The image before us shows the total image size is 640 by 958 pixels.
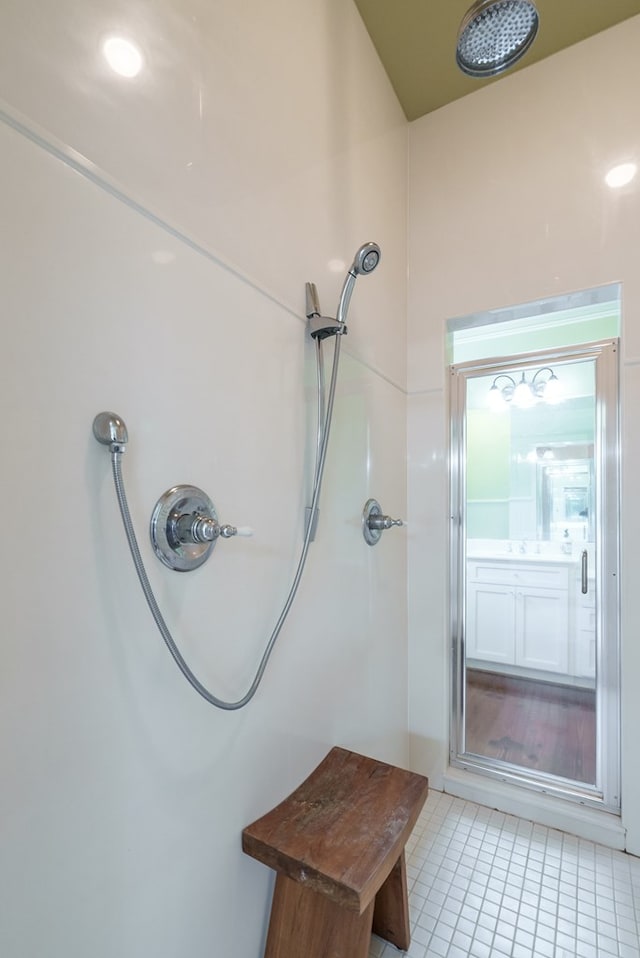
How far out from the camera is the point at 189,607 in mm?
911

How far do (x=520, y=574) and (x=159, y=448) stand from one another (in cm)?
220

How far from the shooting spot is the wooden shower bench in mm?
938

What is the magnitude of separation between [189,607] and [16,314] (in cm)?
60

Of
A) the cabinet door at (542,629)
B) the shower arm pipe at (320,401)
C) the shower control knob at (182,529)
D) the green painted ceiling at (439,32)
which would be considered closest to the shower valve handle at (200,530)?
the shower control knob at (182,529)

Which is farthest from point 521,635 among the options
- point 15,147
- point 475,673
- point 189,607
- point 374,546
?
point 15,147

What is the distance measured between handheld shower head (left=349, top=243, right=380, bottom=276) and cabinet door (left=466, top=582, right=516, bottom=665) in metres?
1.77

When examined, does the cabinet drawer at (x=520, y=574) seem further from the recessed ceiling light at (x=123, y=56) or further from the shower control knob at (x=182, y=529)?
the recessed ceiling light at (x=123, y=56)

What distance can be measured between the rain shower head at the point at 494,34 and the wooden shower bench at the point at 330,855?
85.6 inches

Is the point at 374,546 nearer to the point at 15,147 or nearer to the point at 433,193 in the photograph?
the point at 15,147

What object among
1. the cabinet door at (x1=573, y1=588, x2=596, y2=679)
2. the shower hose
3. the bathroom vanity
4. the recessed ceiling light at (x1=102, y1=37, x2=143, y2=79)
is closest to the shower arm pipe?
the shower hose

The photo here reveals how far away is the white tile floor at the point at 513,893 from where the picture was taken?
129cm

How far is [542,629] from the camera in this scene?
233 centimetres

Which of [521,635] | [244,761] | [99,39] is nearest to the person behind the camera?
[99,39]

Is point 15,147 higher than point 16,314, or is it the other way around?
point 15,147
